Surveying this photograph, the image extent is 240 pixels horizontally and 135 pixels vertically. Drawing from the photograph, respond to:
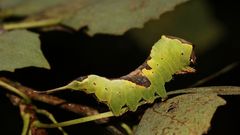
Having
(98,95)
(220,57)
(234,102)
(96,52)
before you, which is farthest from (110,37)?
(98,95)

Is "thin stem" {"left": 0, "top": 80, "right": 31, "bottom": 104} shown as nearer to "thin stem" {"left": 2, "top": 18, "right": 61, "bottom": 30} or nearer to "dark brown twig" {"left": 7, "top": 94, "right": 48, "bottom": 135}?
"dark brown twig" {"left": 7, "top": 94, "right": 48, "bottom": 135}

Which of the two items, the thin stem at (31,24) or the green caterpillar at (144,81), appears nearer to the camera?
the green caterpillar at (144,81)

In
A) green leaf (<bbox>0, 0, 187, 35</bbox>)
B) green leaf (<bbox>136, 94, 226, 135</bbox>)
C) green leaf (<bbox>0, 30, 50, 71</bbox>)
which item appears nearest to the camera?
green leaf (<bbox>136, 94, 226, 135</bbox>)

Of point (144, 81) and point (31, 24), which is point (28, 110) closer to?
point (144, 81)

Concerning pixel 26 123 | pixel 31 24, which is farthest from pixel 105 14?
pixel 26 123

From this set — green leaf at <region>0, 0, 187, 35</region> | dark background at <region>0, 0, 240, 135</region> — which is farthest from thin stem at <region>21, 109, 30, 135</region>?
green leaf at <region>0, 0, 187, 35</region>

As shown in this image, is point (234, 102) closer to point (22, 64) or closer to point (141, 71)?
point (141, 71)

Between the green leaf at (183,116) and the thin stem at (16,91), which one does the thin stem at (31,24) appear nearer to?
the thin stem at (16,91)

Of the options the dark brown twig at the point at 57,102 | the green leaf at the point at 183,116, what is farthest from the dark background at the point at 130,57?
the green leaf at the point at 183,116
